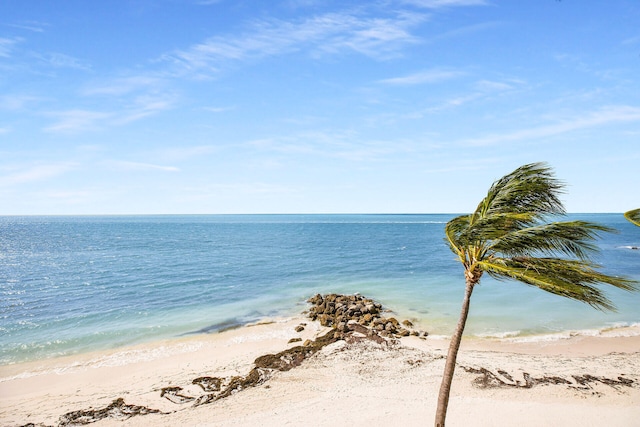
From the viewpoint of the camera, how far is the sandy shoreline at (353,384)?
13961mm

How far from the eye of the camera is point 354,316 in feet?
90.0

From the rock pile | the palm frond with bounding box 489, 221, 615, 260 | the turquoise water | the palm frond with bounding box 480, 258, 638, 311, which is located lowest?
the turquoise water

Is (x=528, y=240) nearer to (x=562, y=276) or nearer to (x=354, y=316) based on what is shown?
(x=562, y=276)

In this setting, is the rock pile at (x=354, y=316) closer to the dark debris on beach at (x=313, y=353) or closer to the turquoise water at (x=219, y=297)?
the dark debris on beach at (x=313, y=353)

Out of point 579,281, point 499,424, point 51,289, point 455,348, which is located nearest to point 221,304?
point 51,289

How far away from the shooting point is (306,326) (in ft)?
85.8

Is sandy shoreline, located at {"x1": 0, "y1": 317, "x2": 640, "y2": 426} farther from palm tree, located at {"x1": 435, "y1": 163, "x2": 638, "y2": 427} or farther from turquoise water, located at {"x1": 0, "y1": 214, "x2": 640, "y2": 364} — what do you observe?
palm tree, located at {"x1": 435, "y1": 163, "x2": 638, "y2": 427}

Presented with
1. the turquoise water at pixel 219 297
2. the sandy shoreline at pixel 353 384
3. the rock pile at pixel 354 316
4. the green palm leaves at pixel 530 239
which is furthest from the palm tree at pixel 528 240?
the turquoise water at pixel 219 297

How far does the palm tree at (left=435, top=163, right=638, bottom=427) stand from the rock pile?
15758 millimetres

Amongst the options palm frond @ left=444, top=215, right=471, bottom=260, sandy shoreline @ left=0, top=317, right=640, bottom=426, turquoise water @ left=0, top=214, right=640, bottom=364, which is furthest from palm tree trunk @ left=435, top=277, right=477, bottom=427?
turquoise water @ left=0, top=214, right=640, bottom=364

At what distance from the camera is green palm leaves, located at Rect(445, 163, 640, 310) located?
283 inches

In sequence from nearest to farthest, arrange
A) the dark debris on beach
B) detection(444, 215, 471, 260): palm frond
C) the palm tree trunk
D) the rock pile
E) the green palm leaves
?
the green palm leaves → detection(444, 215, 471, 260): palm frond → the palm tree trunk → the dark debris on beach → the rock pile

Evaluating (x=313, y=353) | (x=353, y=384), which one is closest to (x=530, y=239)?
(x=353, y=384)

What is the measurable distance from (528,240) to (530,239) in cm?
7
